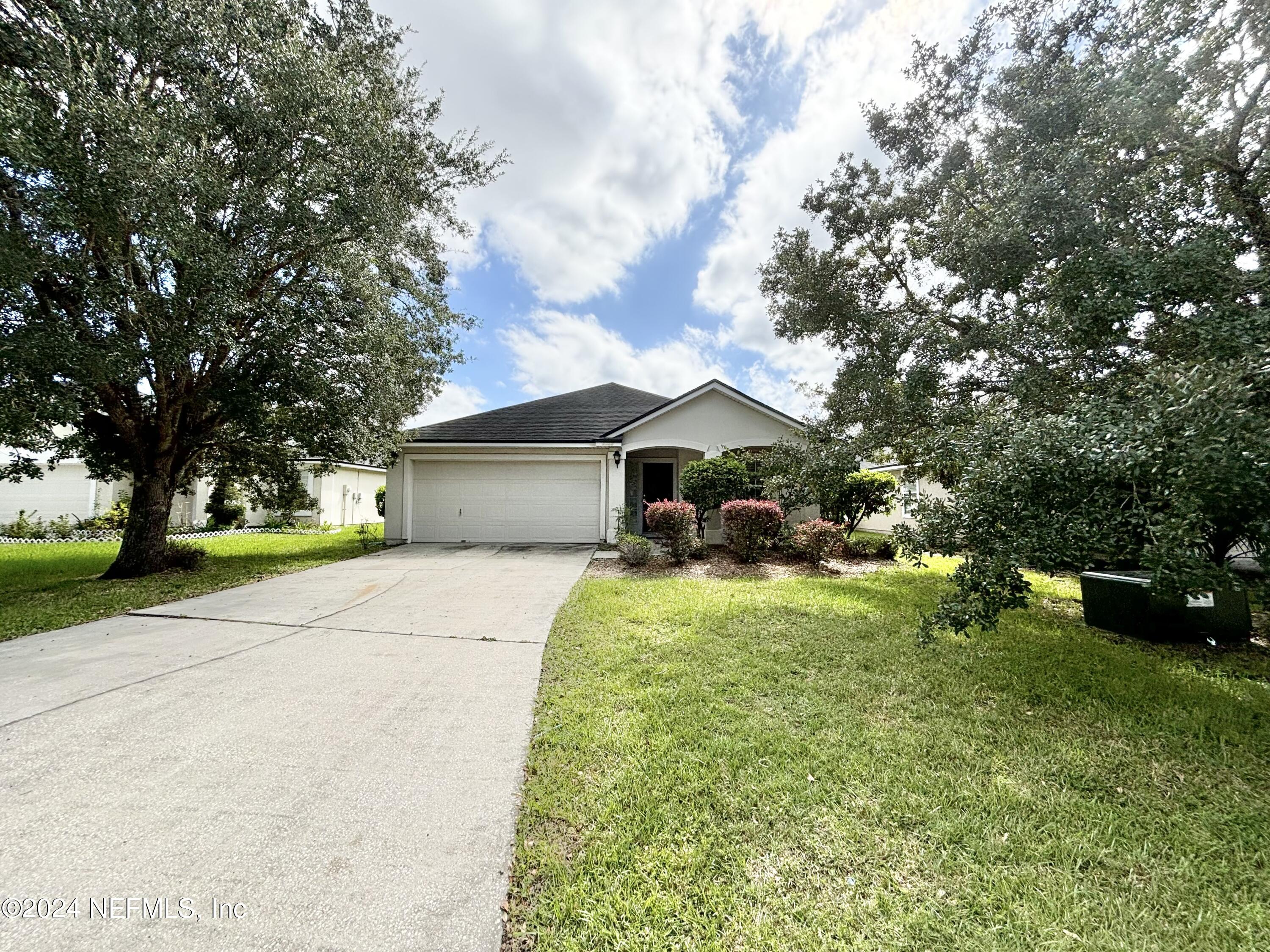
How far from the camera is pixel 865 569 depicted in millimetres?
10273

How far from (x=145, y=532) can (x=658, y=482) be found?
12298 millimetres

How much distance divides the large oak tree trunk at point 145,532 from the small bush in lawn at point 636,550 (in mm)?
9219

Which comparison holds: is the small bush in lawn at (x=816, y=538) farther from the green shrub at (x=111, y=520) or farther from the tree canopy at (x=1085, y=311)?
the green shrub at (x=111, y=520)

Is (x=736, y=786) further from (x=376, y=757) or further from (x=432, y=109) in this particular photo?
(x=432, y=109)

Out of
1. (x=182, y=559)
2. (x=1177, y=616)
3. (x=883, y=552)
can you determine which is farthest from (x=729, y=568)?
(x=182, y=559)

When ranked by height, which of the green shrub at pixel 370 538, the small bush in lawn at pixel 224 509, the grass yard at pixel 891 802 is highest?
the small bush in lawn at pixel 224 509

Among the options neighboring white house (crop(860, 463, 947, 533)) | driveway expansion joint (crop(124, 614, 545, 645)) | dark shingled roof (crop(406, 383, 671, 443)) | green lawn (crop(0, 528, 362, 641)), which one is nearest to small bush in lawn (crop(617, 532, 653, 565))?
dark shingled roof (crop(406, 383, 671, 443))

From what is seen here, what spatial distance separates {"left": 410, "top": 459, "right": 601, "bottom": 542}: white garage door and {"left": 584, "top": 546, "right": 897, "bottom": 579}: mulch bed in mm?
3069

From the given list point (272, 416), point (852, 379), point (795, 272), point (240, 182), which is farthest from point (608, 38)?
point (272, 416)

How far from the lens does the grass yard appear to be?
1.95m

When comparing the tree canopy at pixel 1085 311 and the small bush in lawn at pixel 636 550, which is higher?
the tree canopy at pixel 1085 311

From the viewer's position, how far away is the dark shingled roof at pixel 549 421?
13688 millimetres

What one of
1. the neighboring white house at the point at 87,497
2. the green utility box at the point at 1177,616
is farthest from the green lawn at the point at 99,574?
the green utility box at the point at 1177,616

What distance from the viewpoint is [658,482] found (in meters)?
15.8
